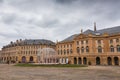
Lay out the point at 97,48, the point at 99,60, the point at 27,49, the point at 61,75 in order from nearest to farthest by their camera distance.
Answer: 1. the point at 61,75
2. the point at 99,60
3. the point at 97,48
4. the point at 27,49

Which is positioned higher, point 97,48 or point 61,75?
point 97,48

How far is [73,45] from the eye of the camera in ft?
254

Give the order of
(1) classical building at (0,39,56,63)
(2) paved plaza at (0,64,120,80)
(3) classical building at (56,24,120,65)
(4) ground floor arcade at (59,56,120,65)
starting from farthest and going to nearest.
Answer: (1) classical building at (0,39,56,63) → (3) classical building at (56,24,120,65) → (4) ground floor arcade at (59,56,120,65) → (2) paved plaza at (0,64,120,80)

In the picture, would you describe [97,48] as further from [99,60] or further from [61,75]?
[61,75]

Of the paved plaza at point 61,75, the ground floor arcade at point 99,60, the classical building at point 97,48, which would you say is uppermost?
the classical building at point 97,48

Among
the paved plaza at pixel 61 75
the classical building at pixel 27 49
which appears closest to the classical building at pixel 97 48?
the paved plaza at pixel 61 75

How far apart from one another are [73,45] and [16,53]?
56529mm

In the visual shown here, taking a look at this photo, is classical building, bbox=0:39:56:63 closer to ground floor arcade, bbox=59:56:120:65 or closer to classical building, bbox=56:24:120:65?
classical building, bbox=56:24:120:65

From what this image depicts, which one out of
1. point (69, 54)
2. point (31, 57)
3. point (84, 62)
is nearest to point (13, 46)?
point (31, 57)

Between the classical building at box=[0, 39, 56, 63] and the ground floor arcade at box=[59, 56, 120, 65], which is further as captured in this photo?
the classical building at box=[0, 39, 56, 63]

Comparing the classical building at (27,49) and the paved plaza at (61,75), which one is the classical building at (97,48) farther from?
the classical building at (27,49)

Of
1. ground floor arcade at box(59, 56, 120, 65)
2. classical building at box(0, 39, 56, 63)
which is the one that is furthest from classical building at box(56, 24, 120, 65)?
classical building at box(0, 39, 56, 63)

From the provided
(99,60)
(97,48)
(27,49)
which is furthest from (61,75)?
(27,49)

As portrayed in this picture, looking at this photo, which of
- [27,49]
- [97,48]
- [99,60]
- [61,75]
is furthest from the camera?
[27,49]
